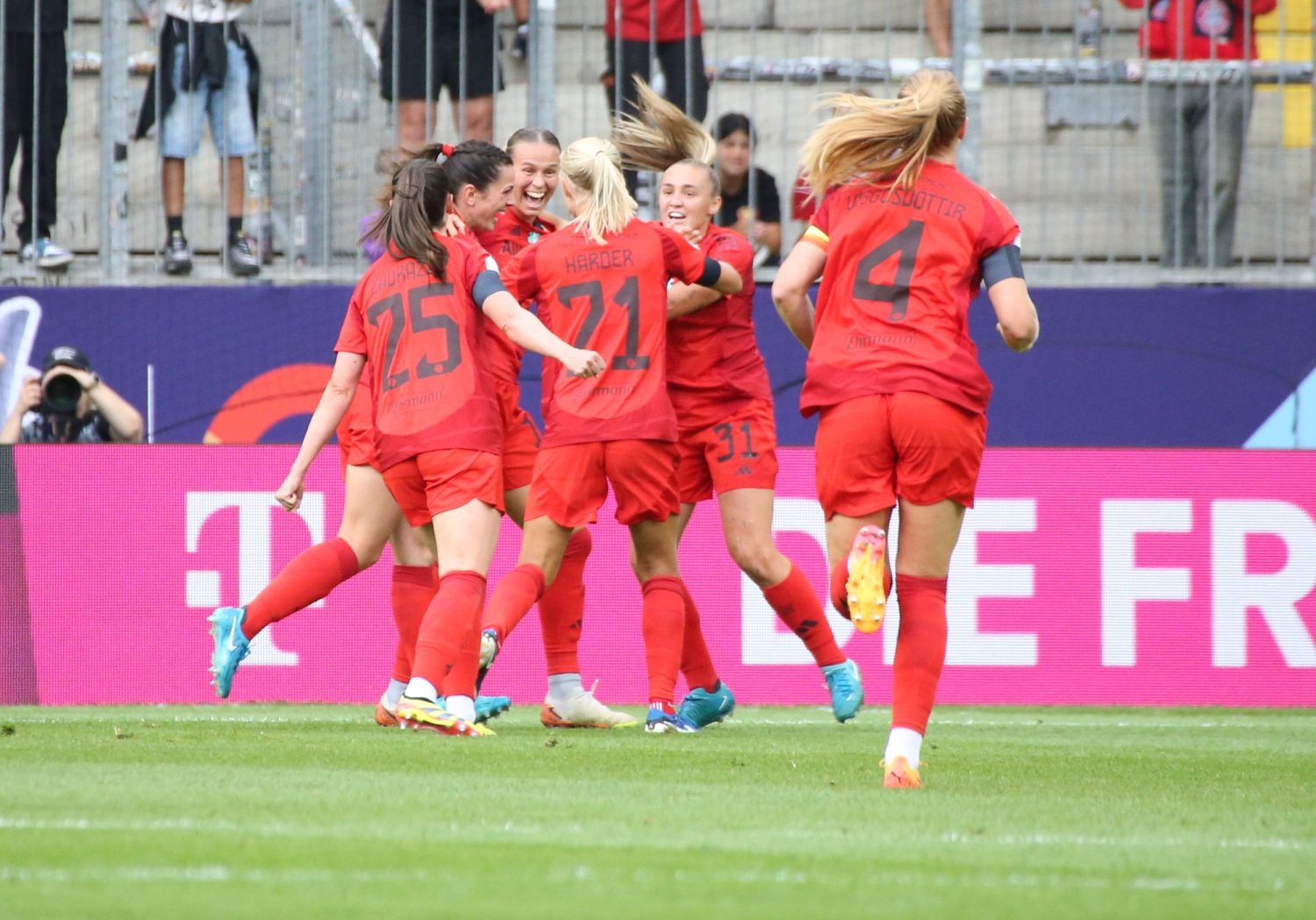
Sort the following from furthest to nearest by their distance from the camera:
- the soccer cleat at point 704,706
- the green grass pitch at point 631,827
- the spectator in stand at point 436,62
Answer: the spectator in stand at point 436,62 → the soccer cleat at point 704,706 → the green grass pitch at point 631,827

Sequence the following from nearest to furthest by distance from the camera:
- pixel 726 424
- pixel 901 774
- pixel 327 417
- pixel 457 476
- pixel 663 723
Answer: pixel 901 774 < pixel 457 476 < pixel 327 417 < pixel 663 723 < pixel 726 424

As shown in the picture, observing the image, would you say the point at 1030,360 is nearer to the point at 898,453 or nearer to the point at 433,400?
the point at 433,400

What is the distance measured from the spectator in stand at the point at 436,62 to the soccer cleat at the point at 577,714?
155 inches

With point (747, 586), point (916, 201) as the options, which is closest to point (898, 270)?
→ point (916, 201)

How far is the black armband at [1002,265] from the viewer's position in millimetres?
5133

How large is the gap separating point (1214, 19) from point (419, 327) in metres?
5.65

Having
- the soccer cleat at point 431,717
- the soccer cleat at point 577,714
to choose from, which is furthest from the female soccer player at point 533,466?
the soccer cleat at point 431,717

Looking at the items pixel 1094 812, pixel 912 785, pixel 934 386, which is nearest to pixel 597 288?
pixel 934 386

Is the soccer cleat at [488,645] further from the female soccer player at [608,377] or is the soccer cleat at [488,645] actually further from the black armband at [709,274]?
the black armband at [709,274]

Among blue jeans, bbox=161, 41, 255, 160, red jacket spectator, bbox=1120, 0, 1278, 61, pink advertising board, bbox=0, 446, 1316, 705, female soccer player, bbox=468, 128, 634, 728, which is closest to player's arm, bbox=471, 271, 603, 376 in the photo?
female soccer player, bbox=468, 128, 634, 728

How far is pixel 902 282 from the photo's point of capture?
16.8 ft

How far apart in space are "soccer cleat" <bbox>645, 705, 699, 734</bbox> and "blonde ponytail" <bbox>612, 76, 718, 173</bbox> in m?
2.12

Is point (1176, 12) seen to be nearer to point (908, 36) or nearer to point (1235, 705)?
point (908, 36)

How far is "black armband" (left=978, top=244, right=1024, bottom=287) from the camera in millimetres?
5133
